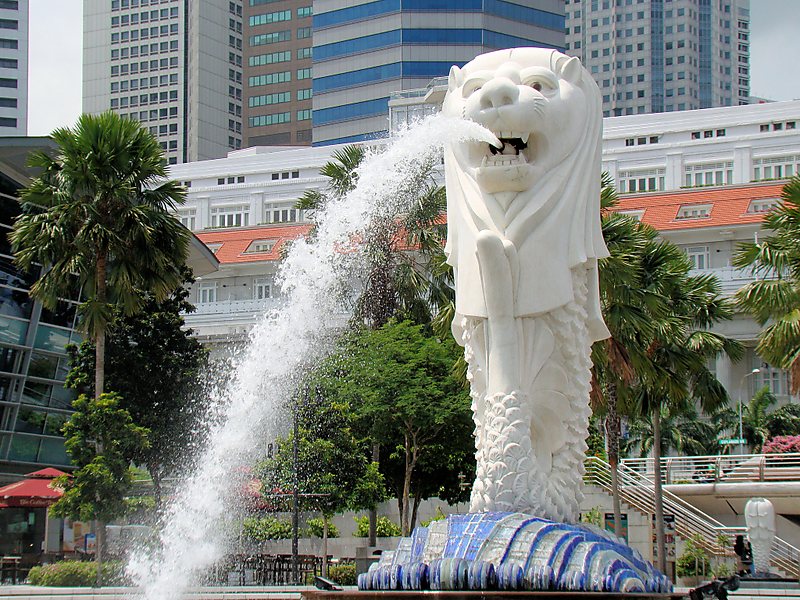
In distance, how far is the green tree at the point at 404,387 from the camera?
38.3m

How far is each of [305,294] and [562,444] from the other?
306 inches

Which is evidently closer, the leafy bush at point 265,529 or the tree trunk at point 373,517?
→ the leafy bush at point 265,529

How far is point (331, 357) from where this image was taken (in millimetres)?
40094

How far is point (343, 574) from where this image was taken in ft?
109

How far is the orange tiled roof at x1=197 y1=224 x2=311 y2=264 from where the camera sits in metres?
71.6

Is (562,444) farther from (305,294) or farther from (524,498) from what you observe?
(305,294)

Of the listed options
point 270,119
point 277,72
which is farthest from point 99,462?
point 277,72

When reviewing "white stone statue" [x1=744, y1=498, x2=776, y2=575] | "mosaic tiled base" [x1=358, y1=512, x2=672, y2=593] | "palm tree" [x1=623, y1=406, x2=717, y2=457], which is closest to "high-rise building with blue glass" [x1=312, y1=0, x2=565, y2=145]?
"palm tree" [x1=623, y1=406, x2=717, y2=457]

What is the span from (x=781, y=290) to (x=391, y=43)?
71.6 m

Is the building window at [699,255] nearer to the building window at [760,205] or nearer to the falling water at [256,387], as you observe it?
the building window at [760,205]

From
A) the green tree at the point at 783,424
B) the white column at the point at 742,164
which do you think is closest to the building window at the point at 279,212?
the white column at the point at 742,164

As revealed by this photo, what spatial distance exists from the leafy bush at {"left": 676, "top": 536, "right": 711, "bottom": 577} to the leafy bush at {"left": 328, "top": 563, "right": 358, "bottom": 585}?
877 centimetres

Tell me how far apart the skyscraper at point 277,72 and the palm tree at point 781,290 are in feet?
Answer: 345

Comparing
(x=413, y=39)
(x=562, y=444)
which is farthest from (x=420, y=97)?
(x=562, y=444)
